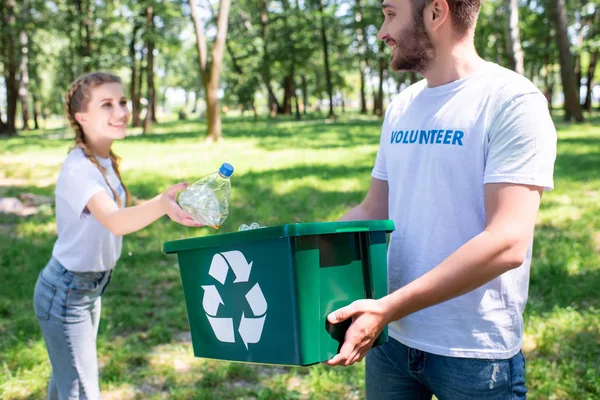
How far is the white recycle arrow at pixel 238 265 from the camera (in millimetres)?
1645

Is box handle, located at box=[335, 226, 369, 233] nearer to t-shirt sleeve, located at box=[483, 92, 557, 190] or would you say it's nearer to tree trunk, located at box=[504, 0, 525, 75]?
t-shirt sleeve, located at box=[483, 92, 557, 190]

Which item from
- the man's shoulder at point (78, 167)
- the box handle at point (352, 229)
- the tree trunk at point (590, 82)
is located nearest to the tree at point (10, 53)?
the man's shoulder at point (78, 167)

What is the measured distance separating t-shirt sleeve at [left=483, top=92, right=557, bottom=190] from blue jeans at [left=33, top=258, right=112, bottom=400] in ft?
5.80

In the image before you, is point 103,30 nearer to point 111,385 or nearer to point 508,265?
point 111,385

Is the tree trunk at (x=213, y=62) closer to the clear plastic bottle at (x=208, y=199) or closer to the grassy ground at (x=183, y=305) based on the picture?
the grassy ground at (x=183, y=305)

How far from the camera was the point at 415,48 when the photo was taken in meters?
1.73

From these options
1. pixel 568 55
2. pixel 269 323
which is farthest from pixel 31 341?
pixel 568 55

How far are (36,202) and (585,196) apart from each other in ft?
24.7

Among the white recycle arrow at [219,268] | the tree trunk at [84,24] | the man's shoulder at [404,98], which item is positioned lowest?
the white recycle arrow at [219,268]

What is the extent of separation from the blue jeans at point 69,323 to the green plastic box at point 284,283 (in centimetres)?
92

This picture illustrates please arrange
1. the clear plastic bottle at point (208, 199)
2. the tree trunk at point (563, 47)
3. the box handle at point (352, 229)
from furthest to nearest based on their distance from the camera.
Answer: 1. the tree trunk at point (563, 47)
2. the clear plastic bottle at point (208, 199)
3. the box handle at point (352, 229)

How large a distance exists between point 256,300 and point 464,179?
0.66 metres

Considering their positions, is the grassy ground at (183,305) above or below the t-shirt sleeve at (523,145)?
below

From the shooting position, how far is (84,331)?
A: 2529 mm
